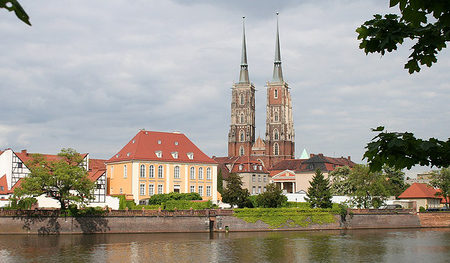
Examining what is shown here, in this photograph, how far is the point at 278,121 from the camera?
145 metres

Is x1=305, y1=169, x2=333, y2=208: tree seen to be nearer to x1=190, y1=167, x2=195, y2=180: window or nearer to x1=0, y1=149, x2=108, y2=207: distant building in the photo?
x1=190, y1=167, x2=195, y2=180: window

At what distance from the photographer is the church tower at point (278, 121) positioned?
141m

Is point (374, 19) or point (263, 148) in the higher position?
point (263, 148)

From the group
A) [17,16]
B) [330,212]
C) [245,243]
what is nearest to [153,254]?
[245,243]

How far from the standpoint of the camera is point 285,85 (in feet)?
482

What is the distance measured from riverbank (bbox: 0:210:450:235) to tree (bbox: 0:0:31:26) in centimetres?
5173

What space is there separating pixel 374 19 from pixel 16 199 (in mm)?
52733

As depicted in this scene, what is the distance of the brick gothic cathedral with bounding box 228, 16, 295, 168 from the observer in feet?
465

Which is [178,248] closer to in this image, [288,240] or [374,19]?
[288,240]

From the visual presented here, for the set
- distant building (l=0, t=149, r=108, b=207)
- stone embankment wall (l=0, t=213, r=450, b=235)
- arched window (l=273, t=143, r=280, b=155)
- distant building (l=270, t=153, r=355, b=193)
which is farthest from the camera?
arched window (l=273, t=143, r=280, b=155)

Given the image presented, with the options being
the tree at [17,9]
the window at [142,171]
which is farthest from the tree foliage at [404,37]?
the window at [142,171]

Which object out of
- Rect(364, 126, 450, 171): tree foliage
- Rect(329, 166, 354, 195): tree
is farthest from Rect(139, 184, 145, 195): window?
Rect(364, 126, 450, 171): tree foliage

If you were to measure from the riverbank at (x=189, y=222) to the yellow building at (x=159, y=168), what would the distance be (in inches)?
465

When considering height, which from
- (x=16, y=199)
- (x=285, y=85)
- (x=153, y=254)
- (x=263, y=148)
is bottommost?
(x=153, y=254)
